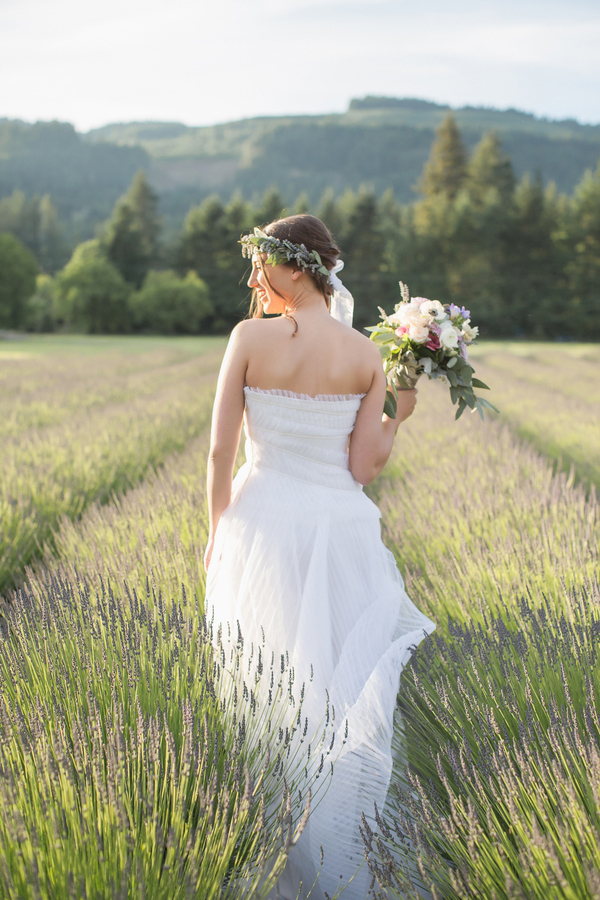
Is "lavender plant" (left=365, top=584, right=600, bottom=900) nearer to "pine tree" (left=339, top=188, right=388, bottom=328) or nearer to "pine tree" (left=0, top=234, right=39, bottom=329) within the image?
"pine tree" (left=339, top=188, right=388, bottom=328)

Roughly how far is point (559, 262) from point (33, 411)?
48.5 m

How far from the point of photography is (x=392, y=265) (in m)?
51.8

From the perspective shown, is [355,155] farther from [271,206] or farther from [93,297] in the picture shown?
[93,297]

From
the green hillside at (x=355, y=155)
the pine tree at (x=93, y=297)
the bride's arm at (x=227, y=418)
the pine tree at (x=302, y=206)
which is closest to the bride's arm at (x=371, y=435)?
the bride's arm at (x=227, y=418)

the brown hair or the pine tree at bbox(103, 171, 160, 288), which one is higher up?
the pine tree at bbox(103, 171, 160, 288)

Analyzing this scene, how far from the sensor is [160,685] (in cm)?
172

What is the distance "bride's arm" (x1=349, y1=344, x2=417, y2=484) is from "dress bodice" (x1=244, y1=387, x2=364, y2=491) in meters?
0.03

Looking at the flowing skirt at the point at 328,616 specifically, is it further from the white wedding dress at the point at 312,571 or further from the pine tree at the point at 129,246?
the pine tree at the point at 129,246

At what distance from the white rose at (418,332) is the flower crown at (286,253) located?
0.50 m

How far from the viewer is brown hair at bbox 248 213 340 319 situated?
215cm

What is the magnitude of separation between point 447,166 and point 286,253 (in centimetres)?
6712

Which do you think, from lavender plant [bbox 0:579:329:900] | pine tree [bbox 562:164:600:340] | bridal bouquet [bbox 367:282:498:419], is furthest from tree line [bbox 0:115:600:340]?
lavender plant [bbox 0:579:329:900]

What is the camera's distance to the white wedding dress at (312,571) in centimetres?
203

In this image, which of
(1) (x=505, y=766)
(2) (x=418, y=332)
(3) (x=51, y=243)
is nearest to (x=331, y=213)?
(3) (x=51, y=243)
